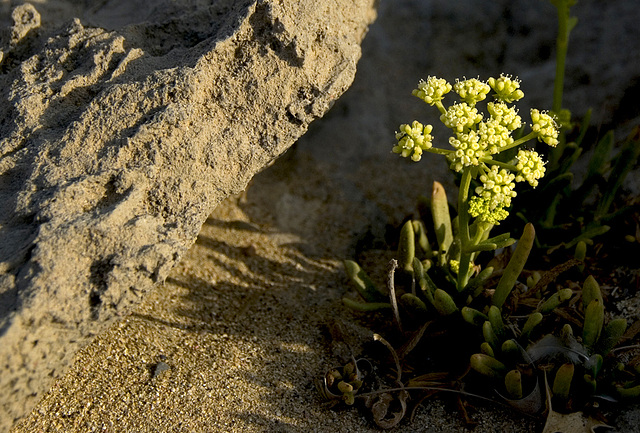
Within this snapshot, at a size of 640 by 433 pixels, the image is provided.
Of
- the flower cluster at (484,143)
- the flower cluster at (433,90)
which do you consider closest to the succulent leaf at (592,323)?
the flower cluster at (484,143)

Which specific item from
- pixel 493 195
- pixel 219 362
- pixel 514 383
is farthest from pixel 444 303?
pixel 219 362

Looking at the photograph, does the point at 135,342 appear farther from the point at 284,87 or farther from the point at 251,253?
the point at 284,87

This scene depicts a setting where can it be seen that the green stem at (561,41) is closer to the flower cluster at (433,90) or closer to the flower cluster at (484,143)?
the flower cluster at (484,143)

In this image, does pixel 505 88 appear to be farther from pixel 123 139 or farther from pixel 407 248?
pixel 123 139

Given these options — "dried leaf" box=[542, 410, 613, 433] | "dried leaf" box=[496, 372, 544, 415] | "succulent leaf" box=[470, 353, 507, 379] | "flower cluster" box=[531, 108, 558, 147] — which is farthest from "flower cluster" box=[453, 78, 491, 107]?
"dried leaf" box=[542, 410, 613, 433]

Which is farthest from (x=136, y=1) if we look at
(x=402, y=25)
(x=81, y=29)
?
(x=402, y=25)
